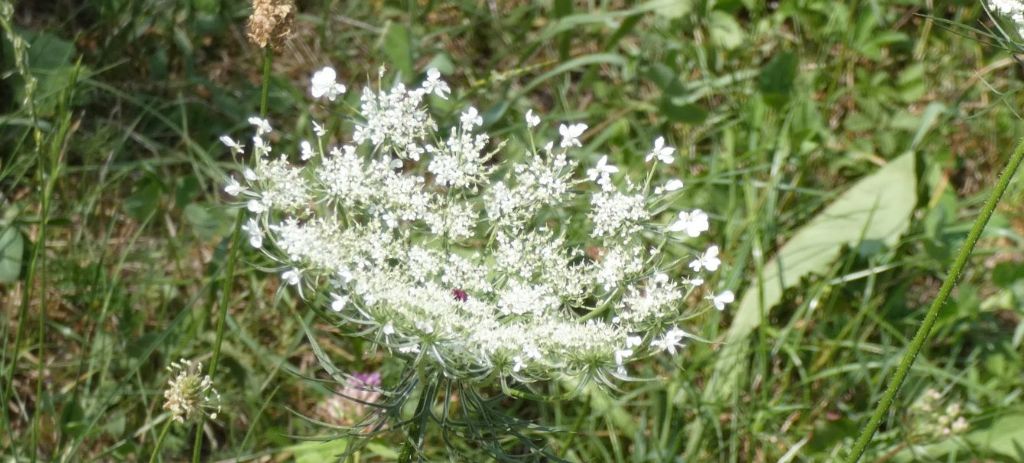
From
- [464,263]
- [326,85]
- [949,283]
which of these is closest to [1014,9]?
[949,283]

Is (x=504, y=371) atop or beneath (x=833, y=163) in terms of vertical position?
beneath

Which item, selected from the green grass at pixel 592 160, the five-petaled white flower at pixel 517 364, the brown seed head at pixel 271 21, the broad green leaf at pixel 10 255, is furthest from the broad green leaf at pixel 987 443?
the broad green leaf at pixel 10 255

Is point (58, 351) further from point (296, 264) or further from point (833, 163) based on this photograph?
point (833, 163)

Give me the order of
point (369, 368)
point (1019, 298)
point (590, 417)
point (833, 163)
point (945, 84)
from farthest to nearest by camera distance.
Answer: point (945, 84)
point (833, 163)
point (1019, 298)
point (369, 368)
point (590, 417)

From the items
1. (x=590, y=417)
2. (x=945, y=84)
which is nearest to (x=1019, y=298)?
(x=945, y=84)

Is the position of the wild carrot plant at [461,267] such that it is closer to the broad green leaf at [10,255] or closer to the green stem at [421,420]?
the green stem at [421,420]

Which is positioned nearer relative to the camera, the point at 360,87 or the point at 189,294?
the point at 189,294

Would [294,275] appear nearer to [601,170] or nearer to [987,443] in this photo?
[601,170]
